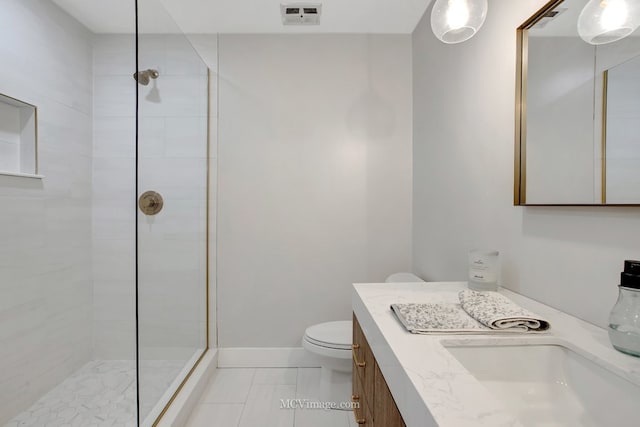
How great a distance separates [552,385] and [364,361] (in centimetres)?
56

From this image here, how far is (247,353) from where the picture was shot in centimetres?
215

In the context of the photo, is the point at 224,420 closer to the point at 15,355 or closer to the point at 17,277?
the point at 15,355

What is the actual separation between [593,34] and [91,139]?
250 centimetres

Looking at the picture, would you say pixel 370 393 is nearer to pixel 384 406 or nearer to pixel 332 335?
pixel 384 406

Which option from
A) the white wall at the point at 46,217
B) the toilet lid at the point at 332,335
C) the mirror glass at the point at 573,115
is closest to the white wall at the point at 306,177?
the toilet lid at the point at 332,335

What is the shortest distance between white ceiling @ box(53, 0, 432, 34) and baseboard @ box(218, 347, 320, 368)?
204 centimetres

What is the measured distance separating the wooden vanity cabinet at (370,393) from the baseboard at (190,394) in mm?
Answer: 913

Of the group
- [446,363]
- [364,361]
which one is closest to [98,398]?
[364,361]

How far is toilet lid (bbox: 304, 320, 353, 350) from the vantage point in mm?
1632

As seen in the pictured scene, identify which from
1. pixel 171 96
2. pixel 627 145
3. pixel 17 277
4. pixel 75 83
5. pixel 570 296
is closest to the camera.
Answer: pixel 627 145

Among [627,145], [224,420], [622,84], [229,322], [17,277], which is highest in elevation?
[622,84]

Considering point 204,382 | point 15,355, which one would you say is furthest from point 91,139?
point 204,382

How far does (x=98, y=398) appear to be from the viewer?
5.65ft

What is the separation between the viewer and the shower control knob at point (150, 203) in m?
1.45
